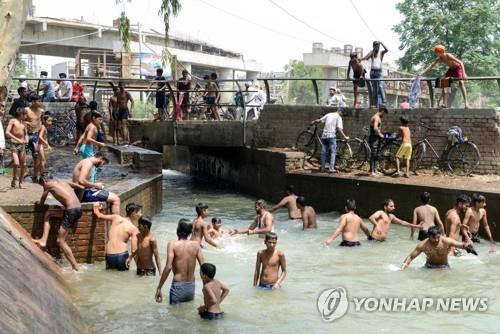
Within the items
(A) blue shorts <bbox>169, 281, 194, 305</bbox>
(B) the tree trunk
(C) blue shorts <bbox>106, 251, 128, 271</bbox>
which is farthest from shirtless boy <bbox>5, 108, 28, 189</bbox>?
(A) blue shorts <bbox>169, 281, 194, 305</bbox>

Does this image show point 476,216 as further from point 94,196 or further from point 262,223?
point 94,196

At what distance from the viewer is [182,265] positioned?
7789 millimetres

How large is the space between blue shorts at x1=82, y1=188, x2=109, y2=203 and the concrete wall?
5.09ft

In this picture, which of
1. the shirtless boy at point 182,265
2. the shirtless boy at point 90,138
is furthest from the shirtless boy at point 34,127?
the shirtless boy at point 182,265

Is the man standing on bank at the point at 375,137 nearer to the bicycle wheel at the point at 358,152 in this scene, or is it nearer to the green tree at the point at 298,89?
the bicycle wheel at the point at 358,152

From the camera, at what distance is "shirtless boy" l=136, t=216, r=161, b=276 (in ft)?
30.0

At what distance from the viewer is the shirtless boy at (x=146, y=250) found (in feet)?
30.0

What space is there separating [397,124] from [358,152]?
4.02 ft

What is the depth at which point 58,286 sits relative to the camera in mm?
7770

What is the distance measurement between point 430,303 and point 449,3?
2277 centimetres

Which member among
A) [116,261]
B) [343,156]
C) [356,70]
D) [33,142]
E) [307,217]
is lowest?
[116,261]

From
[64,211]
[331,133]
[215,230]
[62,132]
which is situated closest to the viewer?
[64,211]

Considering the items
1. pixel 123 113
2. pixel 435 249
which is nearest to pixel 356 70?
pixel 123 113

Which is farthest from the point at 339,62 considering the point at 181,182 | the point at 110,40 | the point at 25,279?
the point at 25,279
